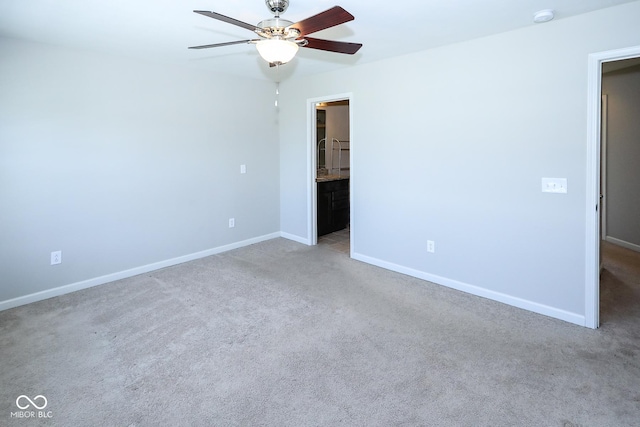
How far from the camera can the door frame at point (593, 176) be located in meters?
2.56

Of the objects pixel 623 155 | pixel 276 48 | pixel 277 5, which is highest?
pixel 277 5

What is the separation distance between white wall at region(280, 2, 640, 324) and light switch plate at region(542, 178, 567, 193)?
0.14ft

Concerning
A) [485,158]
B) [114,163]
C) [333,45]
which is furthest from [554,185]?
[114,163]

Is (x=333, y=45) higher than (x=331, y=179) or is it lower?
higher

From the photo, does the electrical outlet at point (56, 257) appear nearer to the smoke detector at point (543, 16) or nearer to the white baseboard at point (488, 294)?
the white baseboard at point (488, 294)

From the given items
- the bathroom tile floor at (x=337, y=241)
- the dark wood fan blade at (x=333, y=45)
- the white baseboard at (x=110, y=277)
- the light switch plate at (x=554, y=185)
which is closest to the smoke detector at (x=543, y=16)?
the light switch plate at (x=554, y=185)

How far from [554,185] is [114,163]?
4056mm

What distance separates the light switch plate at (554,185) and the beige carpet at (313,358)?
3.36ft

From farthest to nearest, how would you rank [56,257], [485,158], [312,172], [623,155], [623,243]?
[312,172] < [623,243] < [623,155] < [56,257] < [485,158]

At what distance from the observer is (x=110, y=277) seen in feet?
12.3

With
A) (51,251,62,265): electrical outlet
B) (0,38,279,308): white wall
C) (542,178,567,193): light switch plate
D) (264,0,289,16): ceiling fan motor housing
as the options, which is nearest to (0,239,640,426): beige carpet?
(51,251,62,265): electrical outlet

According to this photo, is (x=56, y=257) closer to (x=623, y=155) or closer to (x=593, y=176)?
(x=593, y=176)

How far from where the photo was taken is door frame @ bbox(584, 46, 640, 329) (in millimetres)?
2557

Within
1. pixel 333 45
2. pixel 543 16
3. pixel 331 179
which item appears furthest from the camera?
pixel 331 179
